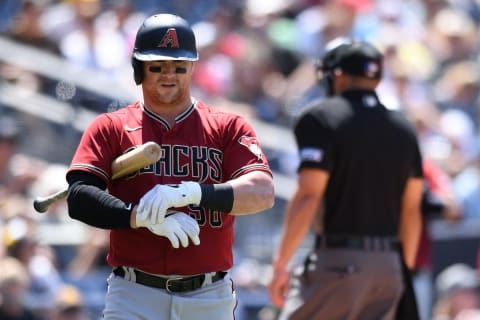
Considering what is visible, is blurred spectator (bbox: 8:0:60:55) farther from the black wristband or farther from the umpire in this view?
the black wristband

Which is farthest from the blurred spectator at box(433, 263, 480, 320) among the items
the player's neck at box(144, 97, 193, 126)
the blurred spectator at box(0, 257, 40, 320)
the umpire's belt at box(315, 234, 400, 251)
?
the player's neck at box(144, 97, 193, 126)

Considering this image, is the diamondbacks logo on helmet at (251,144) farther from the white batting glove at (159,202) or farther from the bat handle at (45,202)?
the bat handle at (45,202)

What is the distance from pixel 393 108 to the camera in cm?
637

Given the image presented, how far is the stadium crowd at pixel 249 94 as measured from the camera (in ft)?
27.0

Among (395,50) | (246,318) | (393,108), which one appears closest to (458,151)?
(395,50)

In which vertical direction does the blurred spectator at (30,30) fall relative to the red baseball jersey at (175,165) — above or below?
above

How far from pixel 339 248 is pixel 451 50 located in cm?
700

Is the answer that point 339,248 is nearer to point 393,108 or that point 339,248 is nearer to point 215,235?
point 393,108

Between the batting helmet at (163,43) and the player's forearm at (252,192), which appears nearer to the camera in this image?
the player's forearm at (252,192)

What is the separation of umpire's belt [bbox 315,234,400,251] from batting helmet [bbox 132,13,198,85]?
1818mm

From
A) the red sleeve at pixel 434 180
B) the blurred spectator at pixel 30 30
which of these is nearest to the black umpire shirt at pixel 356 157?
the red sleeve at pixel 434 180

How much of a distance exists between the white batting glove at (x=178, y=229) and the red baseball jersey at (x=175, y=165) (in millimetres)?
242

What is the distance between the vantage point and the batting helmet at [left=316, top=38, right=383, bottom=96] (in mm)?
6281

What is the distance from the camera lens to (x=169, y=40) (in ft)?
15.2
